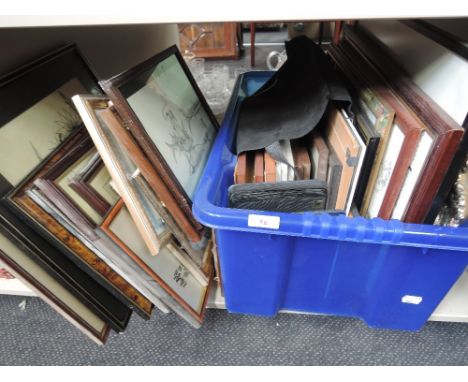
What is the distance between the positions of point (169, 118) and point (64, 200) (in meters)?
0.27

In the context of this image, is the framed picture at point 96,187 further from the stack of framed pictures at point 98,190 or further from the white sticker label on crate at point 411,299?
the white sticker label on crate at point 411,299

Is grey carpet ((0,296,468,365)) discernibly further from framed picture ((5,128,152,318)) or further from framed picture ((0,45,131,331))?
framed picture ((5,128,152,318))

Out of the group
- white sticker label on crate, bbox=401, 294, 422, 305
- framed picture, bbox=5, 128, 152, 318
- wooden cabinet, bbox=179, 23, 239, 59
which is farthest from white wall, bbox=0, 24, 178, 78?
wooden cabinet, bbox=179, 23, 239, 59

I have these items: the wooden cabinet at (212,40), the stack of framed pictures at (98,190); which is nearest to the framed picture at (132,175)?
the stack of framed pictures at (98,190)

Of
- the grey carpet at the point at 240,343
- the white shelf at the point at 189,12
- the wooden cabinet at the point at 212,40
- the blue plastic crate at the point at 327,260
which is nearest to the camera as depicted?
the white shelf at the point at 189,12

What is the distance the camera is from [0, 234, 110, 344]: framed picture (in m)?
0.47

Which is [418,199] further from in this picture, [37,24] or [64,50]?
[64,50]

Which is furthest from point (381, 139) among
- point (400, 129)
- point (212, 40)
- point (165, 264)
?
point (212, 40)

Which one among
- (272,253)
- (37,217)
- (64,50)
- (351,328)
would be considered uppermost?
(64,50)

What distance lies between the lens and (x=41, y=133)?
514mm

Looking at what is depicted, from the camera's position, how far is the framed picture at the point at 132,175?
0.42 m

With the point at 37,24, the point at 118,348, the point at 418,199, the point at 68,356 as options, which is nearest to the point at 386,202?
the point at 418,199

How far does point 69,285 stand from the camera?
54cm

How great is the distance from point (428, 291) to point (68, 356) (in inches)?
32.4
